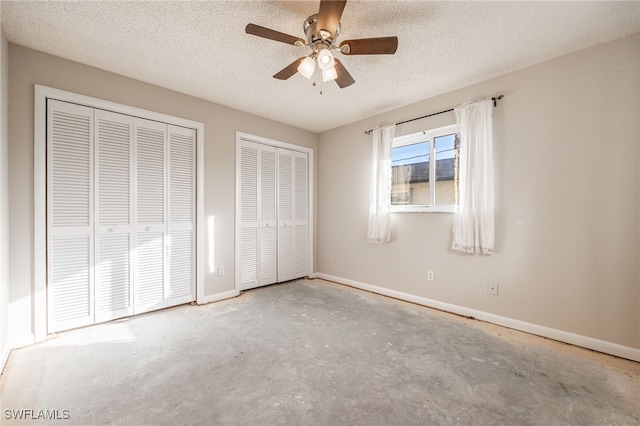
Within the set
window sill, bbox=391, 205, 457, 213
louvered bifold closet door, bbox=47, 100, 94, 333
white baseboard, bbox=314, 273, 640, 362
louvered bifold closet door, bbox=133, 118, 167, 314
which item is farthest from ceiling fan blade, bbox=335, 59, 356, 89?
white baseboard, bbox=314, 273, 640, 362

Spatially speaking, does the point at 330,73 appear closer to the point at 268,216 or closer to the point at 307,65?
the point at 307,65

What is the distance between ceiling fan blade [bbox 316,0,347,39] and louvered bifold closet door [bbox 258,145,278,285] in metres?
2.43

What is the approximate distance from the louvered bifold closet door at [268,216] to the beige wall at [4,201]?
2399mm

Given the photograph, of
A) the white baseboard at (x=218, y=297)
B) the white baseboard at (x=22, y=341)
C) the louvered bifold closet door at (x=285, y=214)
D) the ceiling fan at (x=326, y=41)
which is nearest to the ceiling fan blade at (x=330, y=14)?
the ceiling fan at (x=326, y=41)

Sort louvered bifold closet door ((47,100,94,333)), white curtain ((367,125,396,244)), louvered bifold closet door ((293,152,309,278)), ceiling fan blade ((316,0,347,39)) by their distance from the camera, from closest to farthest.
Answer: ceiling fan blade ((316,0,347,39)) < louvered bifold closet door ((47,100,94,333)) < white curtain ((367,125,396,244)) < louvered bifold closet door ((293,152,309,278))

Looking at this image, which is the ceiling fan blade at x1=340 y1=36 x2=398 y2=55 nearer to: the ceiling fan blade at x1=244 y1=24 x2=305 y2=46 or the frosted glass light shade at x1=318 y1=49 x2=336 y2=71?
the frosted glass light shade at x1=318 y1=49 x2=336 y2=71

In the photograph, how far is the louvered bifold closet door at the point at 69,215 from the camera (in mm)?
2406

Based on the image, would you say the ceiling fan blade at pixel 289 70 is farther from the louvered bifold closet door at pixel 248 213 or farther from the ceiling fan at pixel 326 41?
the louvered bifold closet door at pixel 248 213

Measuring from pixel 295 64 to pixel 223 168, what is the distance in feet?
6.14

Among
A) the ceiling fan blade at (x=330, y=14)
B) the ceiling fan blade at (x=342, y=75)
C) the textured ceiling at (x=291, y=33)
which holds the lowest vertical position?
the ceiling fan blade at (x=342, y=75)

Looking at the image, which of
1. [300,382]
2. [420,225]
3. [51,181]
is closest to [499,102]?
[420,225]

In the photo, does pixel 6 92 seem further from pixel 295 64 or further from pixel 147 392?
pixel 147 392

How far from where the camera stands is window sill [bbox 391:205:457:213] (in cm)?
310

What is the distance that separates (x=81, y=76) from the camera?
2551 mm
